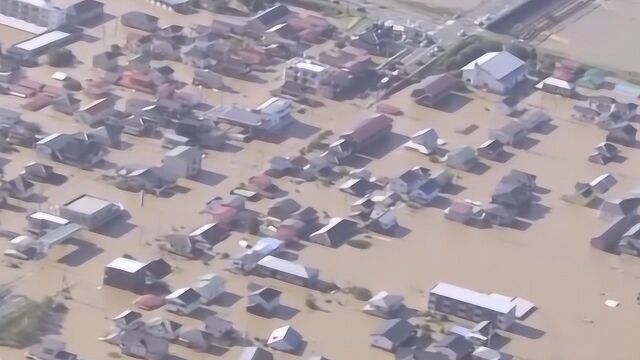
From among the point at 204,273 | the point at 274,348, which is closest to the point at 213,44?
the point at 204,273

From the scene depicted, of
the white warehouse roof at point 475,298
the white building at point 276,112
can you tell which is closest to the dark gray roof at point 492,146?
the white building at point 276,112

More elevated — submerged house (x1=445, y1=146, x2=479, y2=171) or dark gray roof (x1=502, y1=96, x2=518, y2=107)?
submerged house (x1=445, y1=146, x2=479, y2=171)

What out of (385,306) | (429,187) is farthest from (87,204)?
(429,187)

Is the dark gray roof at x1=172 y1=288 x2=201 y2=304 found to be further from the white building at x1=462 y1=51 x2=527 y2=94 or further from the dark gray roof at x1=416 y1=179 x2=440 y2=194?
the white building at x1=462 y1=51 x2=527 y2=94

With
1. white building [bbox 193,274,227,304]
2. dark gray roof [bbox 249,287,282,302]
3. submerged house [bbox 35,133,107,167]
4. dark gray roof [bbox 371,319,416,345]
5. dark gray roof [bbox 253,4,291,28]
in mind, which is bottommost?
dark gray roof [bbox 253,4,291,28]

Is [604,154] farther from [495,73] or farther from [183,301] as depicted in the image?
[183,301]

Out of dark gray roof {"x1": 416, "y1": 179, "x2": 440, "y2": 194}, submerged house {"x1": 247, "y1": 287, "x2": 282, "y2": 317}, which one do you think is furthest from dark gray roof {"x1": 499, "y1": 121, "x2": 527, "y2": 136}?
submerged house {"x1": 247, "y1": 287, "x2": 282, "y2": 317}
